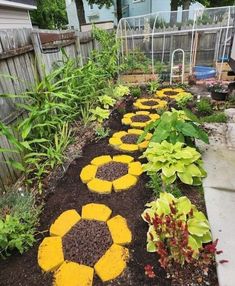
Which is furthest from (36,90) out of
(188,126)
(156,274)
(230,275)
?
(230,275)

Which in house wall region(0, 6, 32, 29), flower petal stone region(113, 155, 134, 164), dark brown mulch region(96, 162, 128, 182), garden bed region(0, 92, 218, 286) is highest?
house wall region(0, 6, 32, 29)

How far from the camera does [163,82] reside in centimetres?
562

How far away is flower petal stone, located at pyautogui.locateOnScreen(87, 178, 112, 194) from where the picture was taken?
209 centimetres

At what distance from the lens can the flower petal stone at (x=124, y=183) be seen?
211 cm

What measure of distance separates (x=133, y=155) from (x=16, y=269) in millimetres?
1600

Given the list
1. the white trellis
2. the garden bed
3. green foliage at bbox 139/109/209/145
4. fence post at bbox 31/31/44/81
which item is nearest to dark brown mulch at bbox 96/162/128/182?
the garden bed

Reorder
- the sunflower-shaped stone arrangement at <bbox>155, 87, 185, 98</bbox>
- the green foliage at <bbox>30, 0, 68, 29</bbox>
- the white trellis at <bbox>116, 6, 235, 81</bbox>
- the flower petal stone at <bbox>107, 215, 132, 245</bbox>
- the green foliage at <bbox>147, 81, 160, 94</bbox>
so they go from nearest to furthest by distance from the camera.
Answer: the flower petal stone at <bbox>107, 215, 132, 245</bbox> < the sunflower-shaped stone arrangement at <bbox>155, 87, 185, 98</bbox> < the green foliage at <bbox>147, 81, 160, 94</bbox> < the white trellis at <bbox>116, 6, 235, 81</bbox> < the green foliage at <bbox>30, 0, 68, 29</bbox>

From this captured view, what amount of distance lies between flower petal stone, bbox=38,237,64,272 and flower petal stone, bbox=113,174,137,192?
2.23 ft

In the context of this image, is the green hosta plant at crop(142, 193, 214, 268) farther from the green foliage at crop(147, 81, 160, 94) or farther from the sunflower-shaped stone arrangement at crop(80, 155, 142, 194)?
the green foliage at crop(147, 81, 160, 94)

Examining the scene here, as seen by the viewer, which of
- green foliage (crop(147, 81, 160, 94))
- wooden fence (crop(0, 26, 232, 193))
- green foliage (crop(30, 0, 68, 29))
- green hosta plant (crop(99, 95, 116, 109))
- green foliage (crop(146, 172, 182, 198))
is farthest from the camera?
green foliage (crop(30, 0, 68, 29))

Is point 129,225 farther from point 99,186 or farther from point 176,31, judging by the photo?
point 176,31

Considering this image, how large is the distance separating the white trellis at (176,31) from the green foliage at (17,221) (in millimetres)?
4797

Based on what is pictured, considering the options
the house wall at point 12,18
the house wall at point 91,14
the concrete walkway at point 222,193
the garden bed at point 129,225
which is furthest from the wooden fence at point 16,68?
the house wall at point 91,14

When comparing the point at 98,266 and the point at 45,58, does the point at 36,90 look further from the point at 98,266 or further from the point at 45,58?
the point at 98,266
